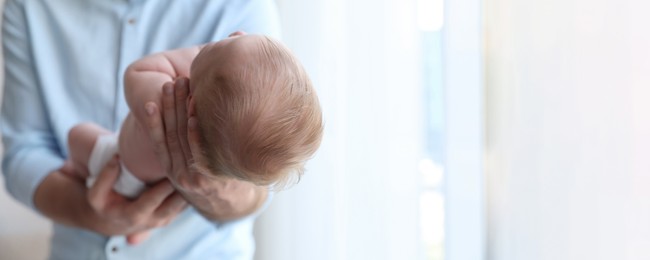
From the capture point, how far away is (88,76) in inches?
44.3

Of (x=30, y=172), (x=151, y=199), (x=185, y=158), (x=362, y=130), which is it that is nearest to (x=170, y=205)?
(x=151, y=199)

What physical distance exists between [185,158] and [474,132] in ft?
1.42

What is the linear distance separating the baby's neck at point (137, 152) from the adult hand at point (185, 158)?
47mm

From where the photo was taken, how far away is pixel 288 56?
2.32 feet

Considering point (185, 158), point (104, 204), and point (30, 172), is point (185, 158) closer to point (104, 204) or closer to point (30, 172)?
point (104, 204)

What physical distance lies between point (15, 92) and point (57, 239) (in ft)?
0.76

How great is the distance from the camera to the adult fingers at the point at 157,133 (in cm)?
80

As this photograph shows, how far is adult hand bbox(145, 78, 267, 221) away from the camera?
0.76 metres

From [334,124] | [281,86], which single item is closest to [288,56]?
[281,86]

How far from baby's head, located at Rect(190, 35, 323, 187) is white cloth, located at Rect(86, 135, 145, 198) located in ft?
0.89

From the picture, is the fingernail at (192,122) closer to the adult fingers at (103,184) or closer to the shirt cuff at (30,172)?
the adult fingers at (103,184)

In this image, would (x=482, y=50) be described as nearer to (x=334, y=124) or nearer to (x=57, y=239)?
(x=334, y=124)

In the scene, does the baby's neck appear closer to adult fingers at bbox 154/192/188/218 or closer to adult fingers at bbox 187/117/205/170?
adult fingers at bbox 154/192/188/218

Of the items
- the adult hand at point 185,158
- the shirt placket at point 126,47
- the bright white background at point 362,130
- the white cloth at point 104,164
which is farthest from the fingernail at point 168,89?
the bright white background at point 362,130
